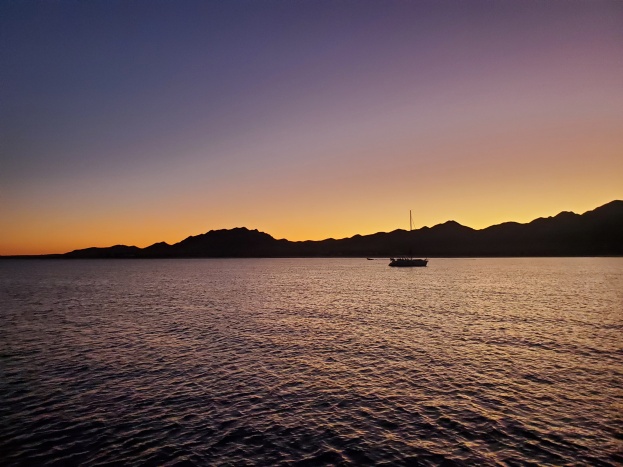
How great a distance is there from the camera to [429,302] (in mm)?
79000

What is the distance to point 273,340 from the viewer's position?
45250 millimetres

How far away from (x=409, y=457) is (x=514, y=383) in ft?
48.6

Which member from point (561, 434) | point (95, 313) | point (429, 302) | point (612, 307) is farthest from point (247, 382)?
point (612, 307)

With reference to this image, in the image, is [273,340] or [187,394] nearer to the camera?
[187,394]

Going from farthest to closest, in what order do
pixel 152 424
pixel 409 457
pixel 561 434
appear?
pixel 152 424 → pixel 561 434 → pixel 409 457

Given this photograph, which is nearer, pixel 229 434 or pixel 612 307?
pixel 229 434

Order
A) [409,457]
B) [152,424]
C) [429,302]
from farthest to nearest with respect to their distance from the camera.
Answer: [429,302] → [152,424] → [409,457]

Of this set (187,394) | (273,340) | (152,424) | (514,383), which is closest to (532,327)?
(514,383)

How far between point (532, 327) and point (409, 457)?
4084 cm

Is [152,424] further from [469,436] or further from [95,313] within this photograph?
[95,313]

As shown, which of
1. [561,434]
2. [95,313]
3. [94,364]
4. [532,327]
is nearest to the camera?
[561,434]

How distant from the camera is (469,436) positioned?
66.8ft

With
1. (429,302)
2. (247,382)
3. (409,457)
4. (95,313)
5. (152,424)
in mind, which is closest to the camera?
(409,457)

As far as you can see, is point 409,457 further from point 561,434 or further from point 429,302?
point 429,302
